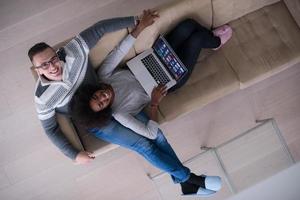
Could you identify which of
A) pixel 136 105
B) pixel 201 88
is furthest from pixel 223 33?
pixel 136 105

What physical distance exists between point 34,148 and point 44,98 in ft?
3.25

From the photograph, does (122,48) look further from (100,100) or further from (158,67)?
(100,100)

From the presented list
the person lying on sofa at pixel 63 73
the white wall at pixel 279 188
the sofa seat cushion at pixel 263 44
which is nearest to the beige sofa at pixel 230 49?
the sofa seat cushion at pixel 263 44

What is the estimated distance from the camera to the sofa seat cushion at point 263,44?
280cm

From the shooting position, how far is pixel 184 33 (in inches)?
105

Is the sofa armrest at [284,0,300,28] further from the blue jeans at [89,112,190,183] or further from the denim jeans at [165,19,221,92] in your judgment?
the blue jeans at [89,112,190,183]

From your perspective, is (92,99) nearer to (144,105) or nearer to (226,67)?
(144,105)

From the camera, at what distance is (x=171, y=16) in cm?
262

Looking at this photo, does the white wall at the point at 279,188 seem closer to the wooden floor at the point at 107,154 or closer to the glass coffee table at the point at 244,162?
the glass coffee table at the point at 244,162

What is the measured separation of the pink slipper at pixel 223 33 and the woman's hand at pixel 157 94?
53 centimetres

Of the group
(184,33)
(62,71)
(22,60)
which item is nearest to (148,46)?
(184,33)

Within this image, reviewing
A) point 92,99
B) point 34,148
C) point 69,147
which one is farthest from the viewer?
point 34,148

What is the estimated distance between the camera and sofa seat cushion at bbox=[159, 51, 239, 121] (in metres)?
2.76

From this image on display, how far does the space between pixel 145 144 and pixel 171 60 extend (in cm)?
57
